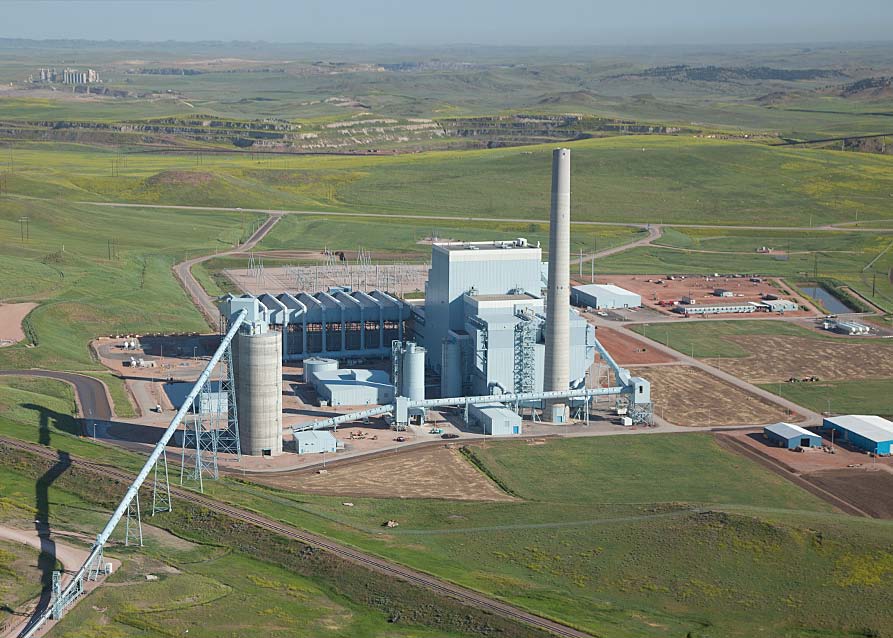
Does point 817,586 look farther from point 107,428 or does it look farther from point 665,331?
point 665,331

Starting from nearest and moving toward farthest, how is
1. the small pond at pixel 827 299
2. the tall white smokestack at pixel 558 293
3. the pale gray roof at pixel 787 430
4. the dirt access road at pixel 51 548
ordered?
the dirt access road at pixel 51 548
the pale gray roof at pixel 787 430
the tall white smokestack at pixel 558 293
the small pond at pixel 827 299

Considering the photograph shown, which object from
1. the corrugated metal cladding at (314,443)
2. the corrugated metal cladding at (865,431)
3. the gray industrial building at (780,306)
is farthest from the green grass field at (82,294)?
the gray industrial building at (780,306)

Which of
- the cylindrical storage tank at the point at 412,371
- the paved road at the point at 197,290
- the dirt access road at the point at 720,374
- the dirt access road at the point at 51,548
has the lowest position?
the dirt access road at the point at 720,374

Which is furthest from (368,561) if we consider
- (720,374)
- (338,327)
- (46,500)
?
(720,374)

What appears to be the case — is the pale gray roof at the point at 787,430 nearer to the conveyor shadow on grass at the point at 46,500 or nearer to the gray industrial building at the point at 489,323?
the gray industrial building at the point at 489,323

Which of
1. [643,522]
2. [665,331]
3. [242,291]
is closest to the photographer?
[643,522]

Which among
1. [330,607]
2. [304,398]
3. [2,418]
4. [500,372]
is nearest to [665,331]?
[500,372]
